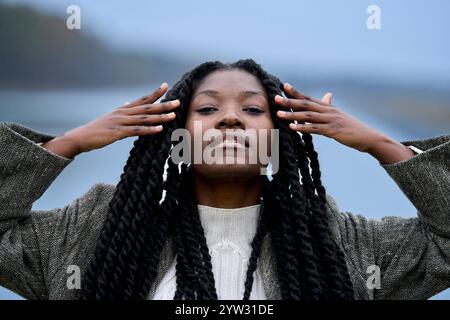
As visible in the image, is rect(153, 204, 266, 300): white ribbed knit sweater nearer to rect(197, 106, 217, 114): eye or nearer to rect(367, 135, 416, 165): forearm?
rect(197, 106, 217, 114): eye

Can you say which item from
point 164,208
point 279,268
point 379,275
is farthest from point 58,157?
point 379,275

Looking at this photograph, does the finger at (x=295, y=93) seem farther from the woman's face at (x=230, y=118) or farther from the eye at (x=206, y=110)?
the eye at (x=206, y=110)

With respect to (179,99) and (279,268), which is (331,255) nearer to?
(279,268)

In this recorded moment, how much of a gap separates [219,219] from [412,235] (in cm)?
66

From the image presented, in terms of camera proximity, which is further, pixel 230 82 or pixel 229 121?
pixel 230 82

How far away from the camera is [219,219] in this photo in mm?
2607

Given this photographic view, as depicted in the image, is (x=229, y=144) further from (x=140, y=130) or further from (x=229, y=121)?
(x=140, y=130)

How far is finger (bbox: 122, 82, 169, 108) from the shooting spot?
2.58m

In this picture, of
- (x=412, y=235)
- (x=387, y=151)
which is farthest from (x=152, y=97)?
(x=412, y=235)

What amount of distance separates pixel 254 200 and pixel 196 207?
21 cm

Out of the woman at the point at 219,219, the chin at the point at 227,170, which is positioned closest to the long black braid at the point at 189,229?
the woman at the point at 219,219

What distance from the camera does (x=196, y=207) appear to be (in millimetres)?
2621

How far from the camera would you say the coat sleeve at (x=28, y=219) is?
2518 millimetres

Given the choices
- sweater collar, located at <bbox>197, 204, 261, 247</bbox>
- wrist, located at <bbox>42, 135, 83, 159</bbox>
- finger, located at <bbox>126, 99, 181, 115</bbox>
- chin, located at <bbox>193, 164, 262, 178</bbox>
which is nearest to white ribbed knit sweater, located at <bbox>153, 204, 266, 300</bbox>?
sweater collar, located at <bbox>197, 204, 261, 247</bbox>
